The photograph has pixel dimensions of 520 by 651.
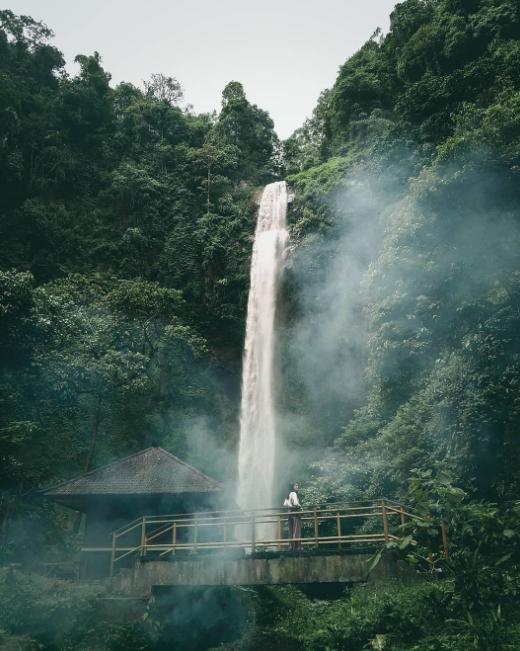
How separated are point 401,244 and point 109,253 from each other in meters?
19.7

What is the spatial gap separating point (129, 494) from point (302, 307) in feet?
52.7

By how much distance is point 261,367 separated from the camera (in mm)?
27812

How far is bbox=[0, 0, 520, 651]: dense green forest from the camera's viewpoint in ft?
36.4

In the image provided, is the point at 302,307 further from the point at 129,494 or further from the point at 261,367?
the point at 129,494

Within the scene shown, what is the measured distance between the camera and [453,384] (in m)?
15.2

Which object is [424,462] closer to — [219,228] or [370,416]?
[370,416]

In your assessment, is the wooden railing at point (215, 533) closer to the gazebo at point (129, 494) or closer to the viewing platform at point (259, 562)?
the viewing platform at point (259, 562)

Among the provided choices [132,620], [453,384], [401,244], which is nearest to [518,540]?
[453,384]

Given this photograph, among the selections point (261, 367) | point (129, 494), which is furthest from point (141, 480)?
point (261, 367)

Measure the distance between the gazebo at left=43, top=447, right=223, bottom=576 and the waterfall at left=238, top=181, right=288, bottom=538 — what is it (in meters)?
9.80

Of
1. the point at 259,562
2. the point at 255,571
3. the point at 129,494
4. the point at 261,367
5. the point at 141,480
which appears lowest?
the point at 255,571

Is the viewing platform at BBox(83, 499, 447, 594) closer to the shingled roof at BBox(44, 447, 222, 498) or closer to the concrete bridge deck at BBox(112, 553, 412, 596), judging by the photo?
the concrete bridge deck at BBox(112, 553, 412, 596)

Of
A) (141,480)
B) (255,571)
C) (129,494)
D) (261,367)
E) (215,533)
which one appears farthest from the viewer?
(261,367)

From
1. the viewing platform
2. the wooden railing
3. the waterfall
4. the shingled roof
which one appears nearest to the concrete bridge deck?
the viewing platform
